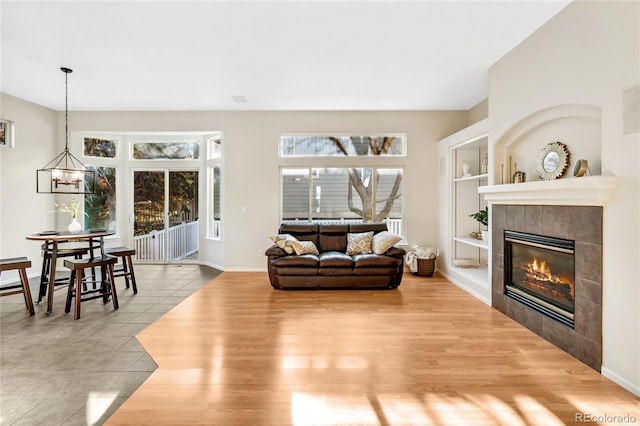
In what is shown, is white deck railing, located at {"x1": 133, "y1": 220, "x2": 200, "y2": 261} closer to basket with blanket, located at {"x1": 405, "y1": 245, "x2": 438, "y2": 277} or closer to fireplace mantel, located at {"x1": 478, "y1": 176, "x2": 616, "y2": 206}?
basket with blanket, located at {"x1": 405, "y1": 245, "x2": 438, "y2": 277}

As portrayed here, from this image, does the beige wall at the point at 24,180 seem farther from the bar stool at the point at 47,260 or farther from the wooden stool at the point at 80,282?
the wooden stool at the point at 80,282

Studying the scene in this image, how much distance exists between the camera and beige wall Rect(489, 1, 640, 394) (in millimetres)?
2084

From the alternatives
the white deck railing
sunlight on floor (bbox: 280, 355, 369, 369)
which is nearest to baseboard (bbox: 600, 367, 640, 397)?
sunlight on floor (bbox: 280, 355, 369, 369)

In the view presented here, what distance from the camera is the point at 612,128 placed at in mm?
2238

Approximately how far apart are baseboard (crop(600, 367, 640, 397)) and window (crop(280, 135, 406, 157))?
428cm

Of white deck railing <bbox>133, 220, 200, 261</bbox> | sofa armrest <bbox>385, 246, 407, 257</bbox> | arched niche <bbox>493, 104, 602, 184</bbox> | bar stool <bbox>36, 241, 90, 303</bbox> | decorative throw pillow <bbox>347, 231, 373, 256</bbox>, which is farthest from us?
white deck railing <bbox>133, 220, 200, 261</bbox>

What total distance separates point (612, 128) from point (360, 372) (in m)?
2.62

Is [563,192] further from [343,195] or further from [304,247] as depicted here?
[343,195]

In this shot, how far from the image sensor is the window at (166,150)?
632 centimetres

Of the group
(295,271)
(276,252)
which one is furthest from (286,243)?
(295,271)

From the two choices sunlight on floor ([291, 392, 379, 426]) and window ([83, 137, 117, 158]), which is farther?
window ([83, 137, 117, 158])

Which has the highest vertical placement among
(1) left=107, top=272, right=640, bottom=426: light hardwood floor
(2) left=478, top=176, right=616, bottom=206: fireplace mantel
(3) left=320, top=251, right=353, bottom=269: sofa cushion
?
(2) left=478, top=176, right=616, bottom=206: fireplace mantel

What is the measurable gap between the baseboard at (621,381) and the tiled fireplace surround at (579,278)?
0.06m

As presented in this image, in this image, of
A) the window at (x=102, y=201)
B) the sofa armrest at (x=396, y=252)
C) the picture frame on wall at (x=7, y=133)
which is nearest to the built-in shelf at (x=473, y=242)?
the sofa armrest at (x=396, y=252)
